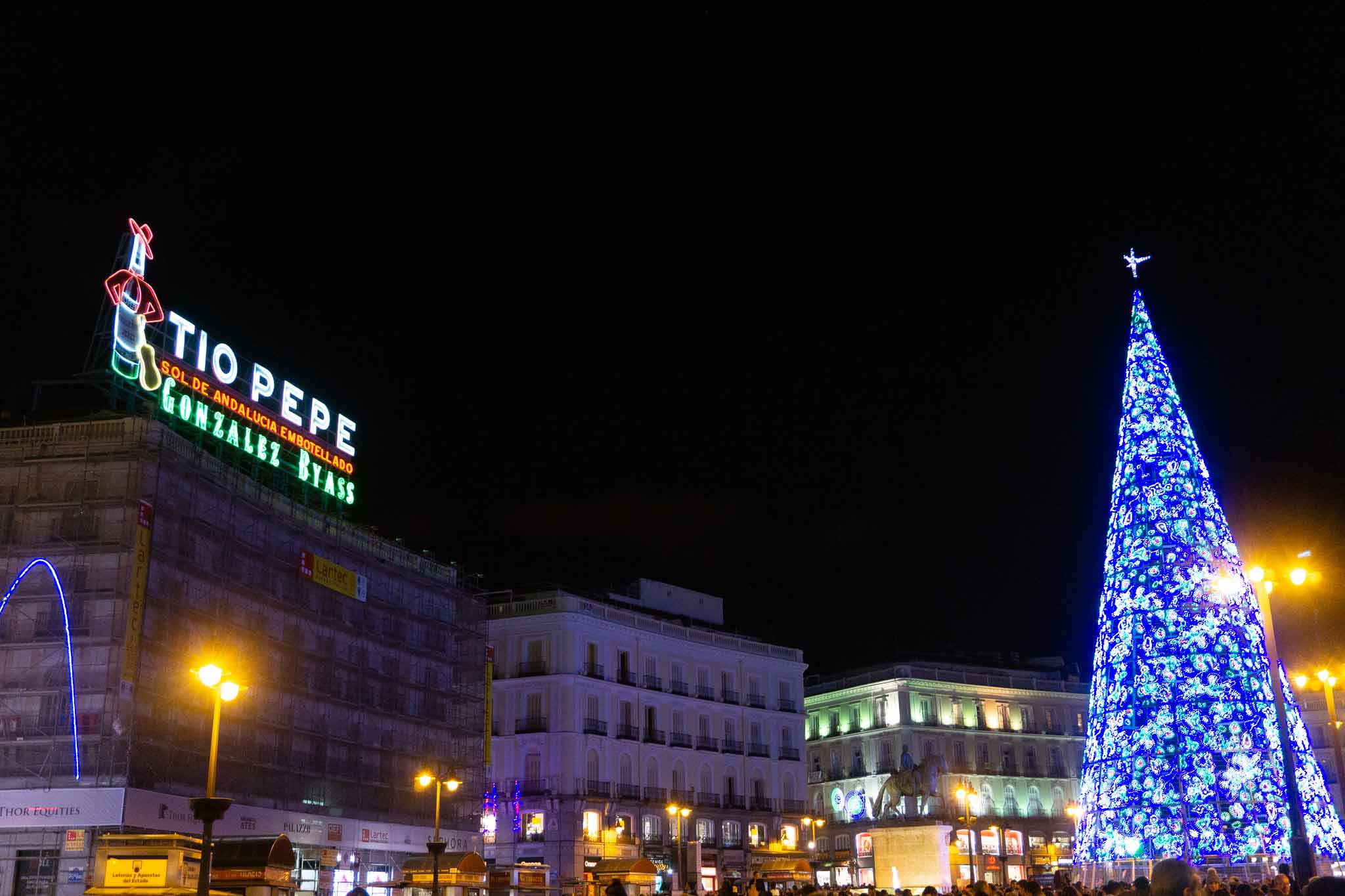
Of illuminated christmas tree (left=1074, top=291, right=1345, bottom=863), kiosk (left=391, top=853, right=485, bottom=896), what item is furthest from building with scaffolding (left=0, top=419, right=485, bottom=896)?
illuminated christmas tree (left=1074, top=291, right=1345, bottom=863)

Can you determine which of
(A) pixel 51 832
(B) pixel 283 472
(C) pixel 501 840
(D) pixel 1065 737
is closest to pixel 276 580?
(B) pixel 283 472

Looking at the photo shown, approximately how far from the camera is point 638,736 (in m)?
65.1

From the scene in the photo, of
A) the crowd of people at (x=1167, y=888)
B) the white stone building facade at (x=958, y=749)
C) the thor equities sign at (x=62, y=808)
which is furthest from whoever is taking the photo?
the white stone building facade at (x=958, y=749)

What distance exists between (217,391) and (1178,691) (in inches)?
1259

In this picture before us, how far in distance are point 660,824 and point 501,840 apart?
328 inches

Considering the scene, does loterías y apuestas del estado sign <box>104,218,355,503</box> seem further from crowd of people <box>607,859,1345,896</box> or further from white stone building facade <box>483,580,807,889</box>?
crowd of people <box>607,859,1345,896</box>

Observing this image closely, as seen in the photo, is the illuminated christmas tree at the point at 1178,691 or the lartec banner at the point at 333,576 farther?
the lartec banner at the point at 333,576

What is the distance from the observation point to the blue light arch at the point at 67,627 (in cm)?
3606

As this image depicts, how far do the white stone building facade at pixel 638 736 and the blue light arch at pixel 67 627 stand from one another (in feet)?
81.5

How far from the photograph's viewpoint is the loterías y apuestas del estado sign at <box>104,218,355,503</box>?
136 ft

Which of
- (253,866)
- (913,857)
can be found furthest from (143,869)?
(913,857)

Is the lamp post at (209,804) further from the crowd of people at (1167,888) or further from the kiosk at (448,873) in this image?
the kiosk at (448,873)

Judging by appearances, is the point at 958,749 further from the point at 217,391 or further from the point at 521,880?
the point at 217,391

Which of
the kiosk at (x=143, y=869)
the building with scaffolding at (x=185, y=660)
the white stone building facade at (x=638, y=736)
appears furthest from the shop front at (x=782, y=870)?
the kiosk at (x=143, y=869)
